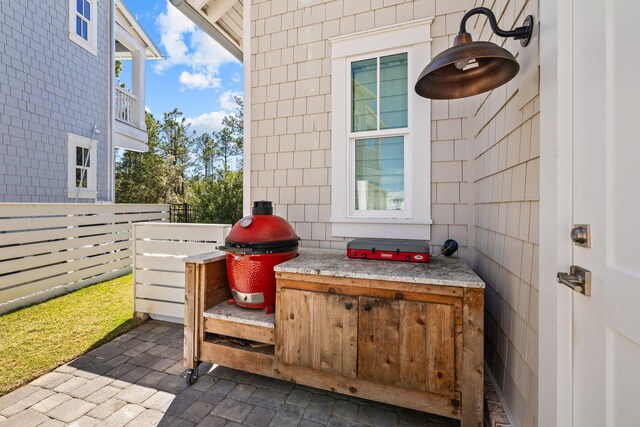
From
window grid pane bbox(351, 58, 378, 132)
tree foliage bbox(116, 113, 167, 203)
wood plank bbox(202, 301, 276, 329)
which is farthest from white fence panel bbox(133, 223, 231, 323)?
tree foliage bbox(116, 113, 167, 203)

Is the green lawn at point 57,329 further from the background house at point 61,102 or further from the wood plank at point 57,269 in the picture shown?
the background house at point 61,102

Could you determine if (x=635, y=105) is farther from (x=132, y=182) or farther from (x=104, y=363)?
(x=132, y=182)

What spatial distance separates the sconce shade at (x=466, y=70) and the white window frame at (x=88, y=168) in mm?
7277

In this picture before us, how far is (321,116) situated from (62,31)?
6.51 m

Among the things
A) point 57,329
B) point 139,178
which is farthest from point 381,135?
point 139,178

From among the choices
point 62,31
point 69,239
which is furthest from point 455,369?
point 62,31

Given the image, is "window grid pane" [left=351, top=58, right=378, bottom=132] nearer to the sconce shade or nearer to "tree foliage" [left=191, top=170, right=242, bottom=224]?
the sconce shade

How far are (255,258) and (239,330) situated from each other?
0.56 meters

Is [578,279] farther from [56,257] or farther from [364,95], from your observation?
[56,257]

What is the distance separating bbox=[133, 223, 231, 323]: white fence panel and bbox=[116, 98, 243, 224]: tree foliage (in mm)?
4252

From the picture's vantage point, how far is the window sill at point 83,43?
6173mm

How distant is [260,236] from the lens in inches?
89.7

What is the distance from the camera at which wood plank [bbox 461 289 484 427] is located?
5.31ft

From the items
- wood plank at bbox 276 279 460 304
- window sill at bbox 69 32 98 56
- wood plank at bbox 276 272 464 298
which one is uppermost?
window sill at bbox 69 32 98 56
